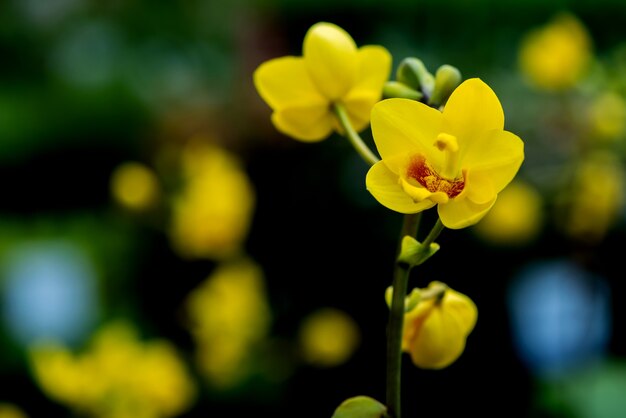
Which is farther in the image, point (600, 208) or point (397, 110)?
point (600, 208)

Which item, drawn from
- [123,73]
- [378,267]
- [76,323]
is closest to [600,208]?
[378,267]

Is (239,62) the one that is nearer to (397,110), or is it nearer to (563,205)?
(563,205)

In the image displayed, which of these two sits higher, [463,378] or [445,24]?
[445,24]

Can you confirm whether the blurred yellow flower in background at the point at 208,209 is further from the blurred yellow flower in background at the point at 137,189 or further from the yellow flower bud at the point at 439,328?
the yellow flower bud at the point at 439,328

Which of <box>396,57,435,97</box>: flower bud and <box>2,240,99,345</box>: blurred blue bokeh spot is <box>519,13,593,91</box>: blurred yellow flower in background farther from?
<box>2,240,99,345</box>: blurred blue bokeh spot

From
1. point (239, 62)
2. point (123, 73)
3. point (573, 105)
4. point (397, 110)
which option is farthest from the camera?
point (123, 73)

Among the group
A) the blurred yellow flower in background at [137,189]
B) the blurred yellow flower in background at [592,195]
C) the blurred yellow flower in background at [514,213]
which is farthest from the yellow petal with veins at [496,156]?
the blurred yellow flower in background at [514,213]

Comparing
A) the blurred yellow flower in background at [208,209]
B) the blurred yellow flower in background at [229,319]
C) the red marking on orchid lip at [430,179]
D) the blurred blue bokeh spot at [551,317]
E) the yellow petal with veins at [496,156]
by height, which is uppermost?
the yellow petal with veins at [496,156]

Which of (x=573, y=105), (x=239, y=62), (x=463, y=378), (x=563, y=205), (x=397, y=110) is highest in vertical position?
(x=397, y=110)
